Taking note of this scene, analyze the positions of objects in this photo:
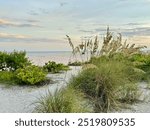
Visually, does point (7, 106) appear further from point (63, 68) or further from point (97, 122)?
point (63, 68)

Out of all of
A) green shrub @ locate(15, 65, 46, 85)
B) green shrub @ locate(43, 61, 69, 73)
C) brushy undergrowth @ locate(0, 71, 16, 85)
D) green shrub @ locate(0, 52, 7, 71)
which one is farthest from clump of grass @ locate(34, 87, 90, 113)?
green shrub @ locate(0, 52, 7, 71)

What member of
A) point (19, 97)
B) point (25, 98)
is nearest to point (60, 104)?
point (25, 98)

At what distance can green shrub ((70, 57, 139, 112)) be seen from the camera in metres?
6.65

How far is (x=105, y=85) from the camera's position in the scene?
6.72 meters

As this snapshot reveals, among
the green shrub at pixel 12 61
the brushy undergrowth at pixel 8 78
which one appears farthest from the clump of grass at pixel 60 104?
the green shrub at pixel 12 61

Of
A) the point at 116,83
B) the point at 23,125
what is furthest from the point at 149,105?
the point at 23,125

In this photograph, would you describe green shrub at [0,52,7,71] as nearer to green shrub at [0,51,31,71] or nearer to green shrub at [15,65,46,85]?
green shrub at [0,51,31,71]

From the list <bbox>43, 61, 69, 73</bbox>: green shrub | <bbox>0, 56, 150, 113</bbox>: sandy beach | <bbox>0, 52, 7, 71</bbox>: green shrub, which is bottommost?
<bbox>0, 56, 150, 113</bbox>: sandy beach

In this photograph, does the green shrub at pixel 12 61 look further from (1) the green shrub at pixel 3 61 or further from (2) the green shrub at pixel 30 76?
(2) the green shrub at pixel 30 76

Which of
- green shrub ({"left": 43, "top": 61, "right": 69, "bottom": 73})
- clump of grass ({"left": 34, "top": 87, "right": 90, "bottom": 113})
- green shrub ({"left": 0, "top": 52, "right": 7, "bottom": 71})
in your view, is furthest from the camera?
green shrub ({"left": 43, "top": 61, "right": 69, "bottom": 73})

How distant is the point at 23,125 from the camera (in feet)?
18.5

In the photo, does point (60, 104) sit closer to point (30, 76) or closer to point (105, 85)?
point (105, 85)

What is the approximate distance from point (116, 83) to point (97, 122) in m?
1.36

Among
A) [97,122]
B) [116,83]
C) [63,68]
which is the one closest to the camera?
[97,122]
